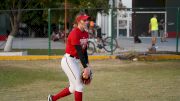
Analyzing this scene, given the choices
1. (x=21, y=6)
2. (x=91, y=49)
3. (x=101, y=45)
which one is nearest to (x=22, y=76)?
(x=91, y=49)

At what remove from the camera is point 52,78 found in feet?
48.8

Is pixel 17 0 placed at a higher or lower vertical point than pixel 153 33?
higher

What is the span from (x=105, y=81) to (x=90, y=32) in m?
10.8

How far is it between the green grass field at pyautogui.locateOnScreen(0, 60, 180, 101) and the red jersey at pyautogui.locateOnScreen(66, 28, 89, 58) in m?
1.82

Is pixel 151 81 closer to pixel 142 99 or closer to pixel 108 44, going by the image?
pixel 142 99

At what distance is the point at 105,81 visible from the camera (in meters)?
14.1

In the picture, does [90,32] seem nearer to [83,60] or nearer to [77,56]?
[77,56]

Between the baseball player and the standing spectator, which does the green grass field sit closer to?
the baseball player

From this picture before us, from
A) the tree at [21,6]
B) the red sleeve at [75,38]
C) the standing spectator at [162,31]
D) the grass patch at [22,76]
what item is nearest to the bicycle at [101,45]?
the tree at [21,6]

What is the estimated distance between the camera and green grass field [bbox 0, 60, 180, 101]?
1142 cm

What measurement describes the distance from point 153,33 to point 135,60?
251 inches

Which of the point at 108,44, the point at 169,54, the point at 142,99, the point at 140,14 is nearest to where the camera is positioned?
the point at 142,99

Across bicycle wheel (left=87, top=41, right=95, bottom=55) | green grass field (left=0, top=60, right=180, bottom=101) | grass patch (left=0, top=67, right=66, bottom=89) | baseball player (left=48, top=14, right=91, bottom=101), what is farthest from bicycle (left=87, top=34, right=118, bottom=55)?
baseball player (left=48, top=14, right=91, bottom=101)

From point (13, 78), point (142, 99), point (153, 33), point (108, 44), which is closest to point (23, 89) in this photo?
A: point (13, 78)
